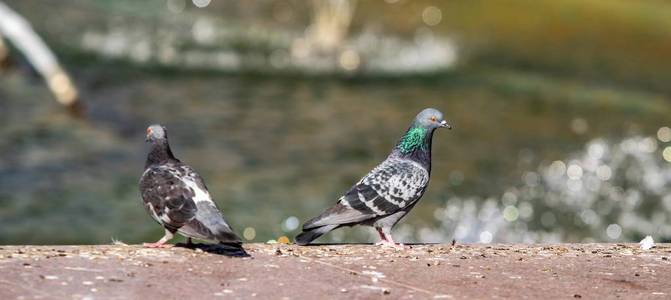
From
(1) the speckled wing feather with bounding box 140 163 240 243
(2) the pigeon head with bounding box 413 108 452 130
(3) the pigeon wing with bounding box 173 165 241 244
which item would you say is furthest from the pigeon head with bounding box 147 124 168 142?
(2) the pigeon head with bounding box 413 108 452 130

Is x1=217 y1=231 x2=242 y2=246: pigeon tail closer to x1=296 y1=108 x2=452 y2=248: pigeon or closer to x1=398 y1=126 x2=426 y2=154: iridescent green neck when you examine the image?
x1=296 y1=108 x2=452 y2=248: pigeon

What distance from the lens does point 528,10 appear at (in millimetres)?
23422

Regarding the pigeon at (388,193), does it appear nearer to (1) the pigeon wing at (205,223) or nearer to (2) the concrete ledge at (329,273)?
(2) the concrete ledge at (329,273)

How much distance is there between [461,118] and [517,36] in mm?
6432

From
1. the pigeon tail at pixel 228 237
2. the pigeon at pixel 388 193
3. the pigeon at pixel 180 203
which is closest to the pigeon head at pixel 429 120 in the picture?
the pigeon at pixel 388 193

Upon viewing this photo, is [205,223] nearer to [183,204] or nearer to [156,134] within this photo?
[183,204]

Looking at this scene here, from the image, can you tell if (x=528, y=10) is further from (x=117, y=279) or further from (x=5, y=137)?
(x=117, y=279)

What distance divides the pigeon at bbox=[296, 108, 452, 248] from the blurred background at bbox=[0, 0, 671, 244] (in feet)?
13.7

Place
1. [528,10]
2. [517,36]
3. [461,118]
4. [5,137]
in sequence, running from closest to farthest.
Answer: [5,137] < [461,118] < [517,36] < [528,10]

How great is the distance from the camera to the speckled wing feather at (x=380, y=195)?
Answer: 6.05 meters

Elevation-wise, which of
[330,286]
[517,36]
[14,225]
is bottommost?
[330,286]

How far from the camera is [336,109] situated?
52.3 feet

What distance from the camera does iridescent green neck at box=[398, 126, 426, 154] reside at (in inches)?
256

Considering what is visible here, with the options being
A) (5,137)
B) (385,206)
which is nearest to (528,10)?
(5,137)
